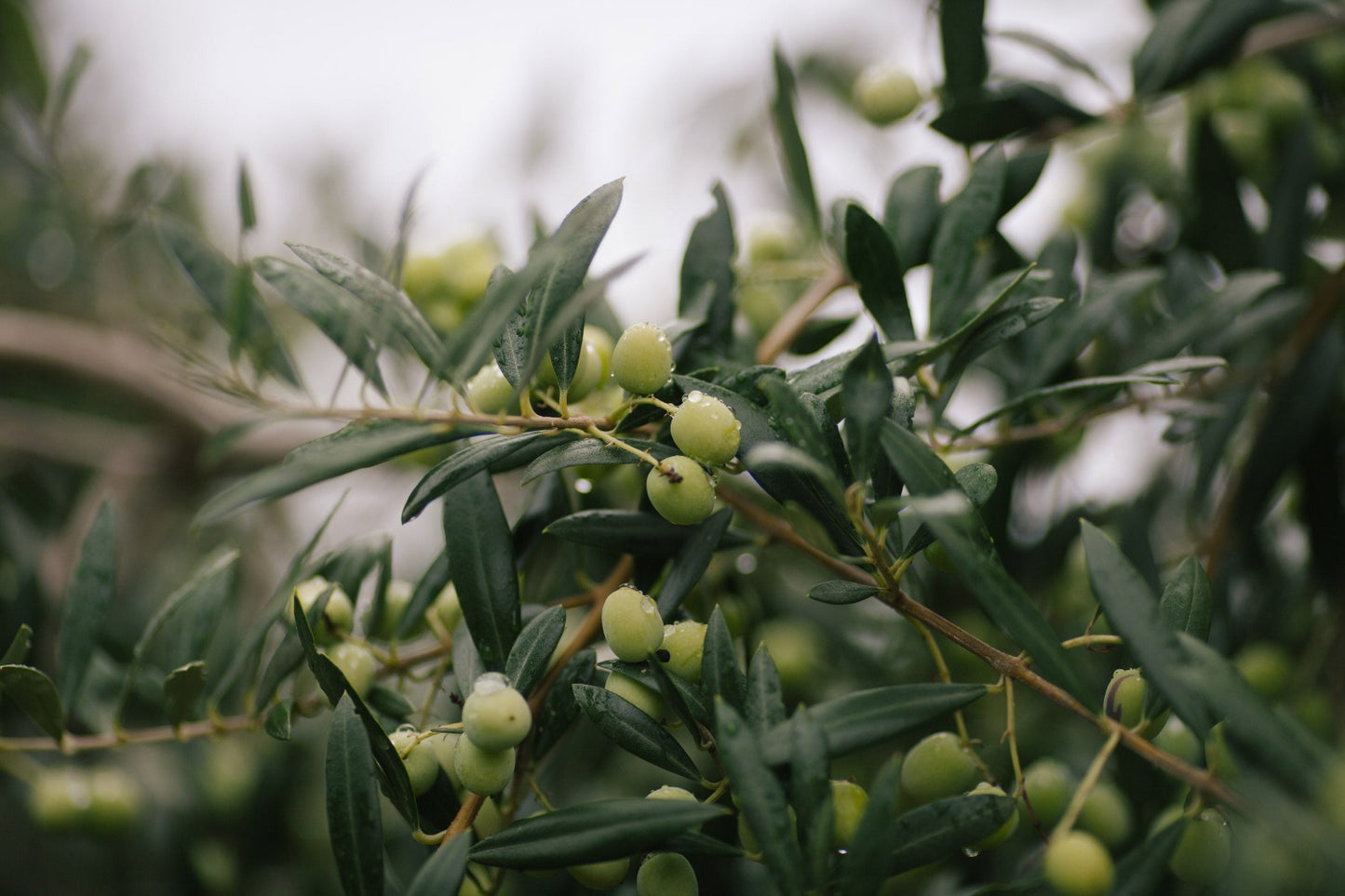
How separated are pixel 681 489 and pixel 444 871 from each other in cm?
23

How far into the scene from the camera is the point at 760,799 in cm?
45

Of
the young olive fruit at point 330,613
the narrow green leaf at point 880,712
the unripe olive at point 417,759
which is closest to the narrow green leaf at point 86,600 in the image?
the young olive fruit at point 330,613

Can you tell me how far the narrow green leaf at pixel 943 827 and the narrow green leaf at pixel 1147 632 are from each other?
99 millimetres

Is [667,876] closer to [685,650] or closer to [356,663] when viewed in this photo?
[685,650]

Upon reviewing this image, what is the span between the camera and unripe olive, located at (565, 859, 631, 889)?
0.55m

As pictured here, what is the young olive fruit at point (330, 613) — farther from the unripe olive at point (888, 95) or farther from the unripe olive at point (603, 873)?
the unripe olive at point (888, 95)

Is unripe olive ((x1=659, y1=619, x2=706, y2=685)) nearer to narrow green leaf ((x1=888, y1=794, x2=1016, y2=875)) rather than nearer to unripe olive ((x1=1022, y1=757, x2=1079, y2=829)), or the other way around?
narrow green leaf ((x1=888, y1=794, x2=1016, y2=875))

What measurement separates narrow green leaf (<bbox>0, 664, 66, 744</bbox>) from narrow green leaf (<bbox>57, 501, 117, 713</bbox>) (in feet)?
0.23

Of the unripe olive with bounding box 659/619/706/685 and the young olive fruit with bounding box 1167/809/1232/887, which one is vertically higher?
the unripe olive with bounding box 659/619/706/685

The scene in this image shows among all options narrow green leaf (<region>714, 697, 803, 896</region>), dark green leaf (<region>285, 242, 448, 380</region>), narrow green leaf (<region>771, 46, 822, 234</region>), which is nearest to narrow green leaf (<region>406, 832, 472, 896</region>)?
narrow green leaf (<region>714, 697, 803, 896</region>)

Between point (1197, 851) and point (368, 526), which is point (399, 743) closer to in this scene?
point (1197, 851)

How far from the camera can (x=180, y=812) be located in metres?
1.10

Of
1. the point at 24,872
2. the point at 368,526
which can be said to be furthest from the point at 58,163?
the point at 24,872

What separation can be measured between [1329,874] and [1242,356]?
2.44ft
